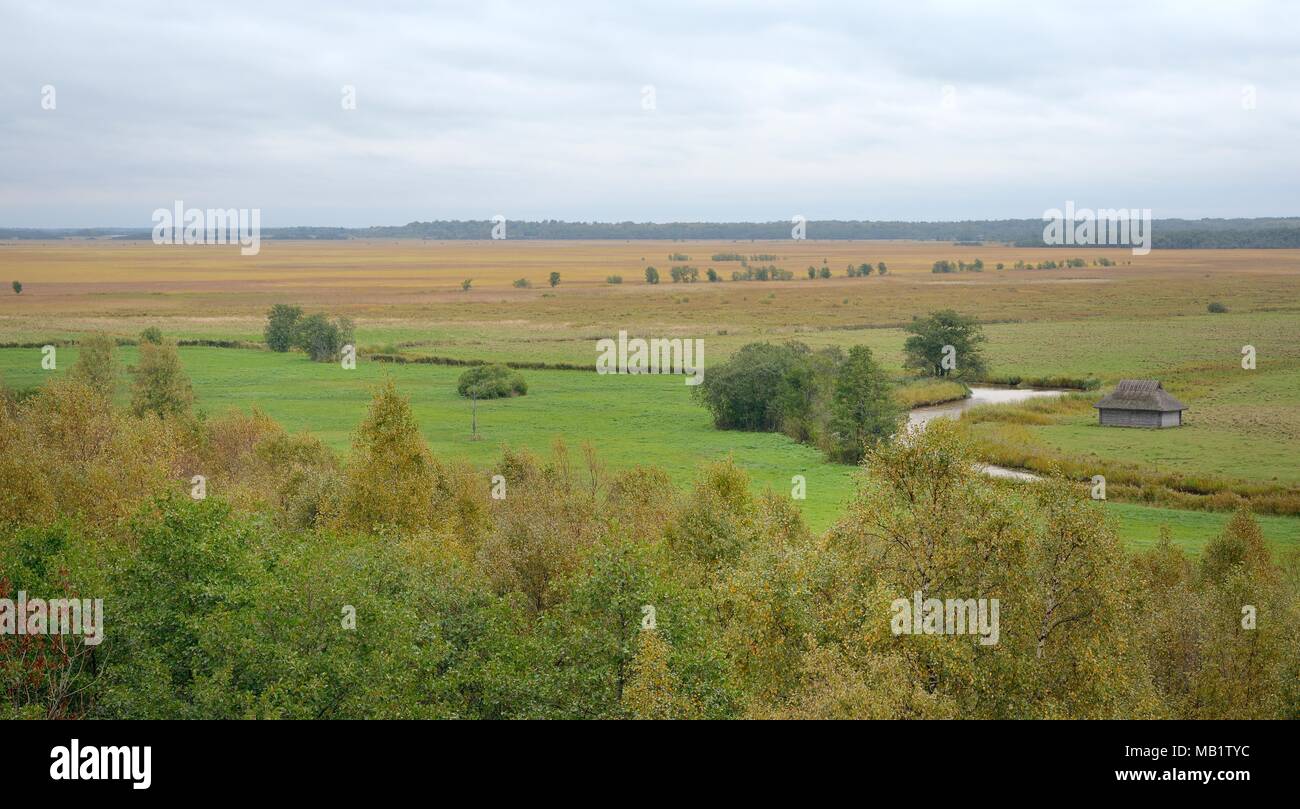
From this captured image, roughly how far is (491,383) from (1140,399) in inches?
2237

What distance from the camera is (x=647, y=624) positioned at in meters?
26.1

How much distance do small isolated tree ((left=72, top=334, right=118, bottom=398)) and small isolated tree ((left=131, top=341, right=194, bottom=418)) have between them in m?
2.31

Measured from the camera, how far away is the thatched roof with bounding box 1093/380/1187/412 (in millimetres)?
84438

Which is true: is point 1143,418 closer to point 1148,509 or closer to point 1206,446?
point 1206,446

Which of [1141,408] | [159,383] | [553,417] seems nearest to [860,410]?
[1141,408]

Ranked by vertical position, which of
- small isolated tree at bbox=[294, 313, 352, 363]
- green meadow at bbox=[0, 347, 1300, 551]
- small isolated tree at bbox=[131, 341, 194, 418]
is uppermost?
small isolated tree at bbox=[294, 313, 352, 363]

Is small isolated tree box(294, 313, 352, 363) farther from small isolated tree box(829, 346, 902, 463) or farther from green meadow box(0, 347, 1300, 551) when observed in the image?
small isolated tree box(829, 346, 902, 463)

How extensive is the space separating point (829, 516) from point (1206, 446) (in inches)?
1367
